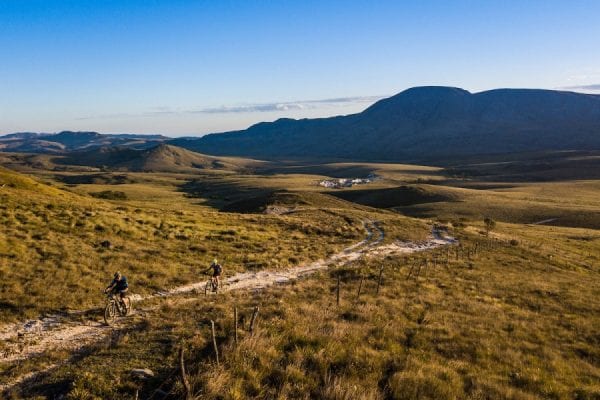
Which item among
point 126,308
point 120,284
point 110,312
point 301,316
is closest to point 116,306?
point 126,308

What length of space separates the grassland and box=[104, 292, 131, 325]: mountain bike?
58cm

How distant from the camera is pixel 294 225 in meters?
53.8

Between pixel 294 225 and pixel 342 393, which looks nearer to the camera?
pixel 342 393

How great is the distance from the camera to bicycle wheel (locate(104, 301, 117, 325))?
690 inches

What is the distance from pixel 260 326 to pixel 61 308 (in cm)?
975

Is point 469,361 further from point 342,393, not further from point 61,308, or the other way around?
point 61,308

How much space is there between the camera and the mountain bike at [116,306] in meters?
18.0

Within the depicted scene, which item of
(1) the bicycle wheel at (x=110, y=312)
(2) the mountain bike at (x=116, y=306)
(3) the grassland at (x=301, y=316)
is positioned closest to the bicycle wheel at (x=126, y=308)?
(2) the mountain bike at (x=116, y=306)

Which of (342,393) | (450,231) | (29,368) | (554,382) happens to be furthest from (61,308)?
(450,231)

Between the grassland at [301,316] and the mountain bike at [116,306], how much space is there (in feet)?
1.91

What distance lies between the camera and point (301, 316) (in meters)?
17.5

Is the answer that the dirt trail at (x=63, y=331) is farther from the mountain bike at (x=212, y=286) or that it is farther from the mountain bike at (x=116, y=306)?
the mountain bike at (x=212, y=286)

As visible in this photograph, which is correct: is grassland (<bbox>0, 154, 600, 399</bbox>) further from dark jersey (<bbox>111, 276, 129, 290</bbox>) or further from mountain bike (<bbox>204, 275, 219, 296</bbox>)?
mountain bike (<bbox>204, 275, 219, 296</bbox>)

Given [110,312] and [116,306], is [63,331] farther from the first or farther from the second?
[116,306]
